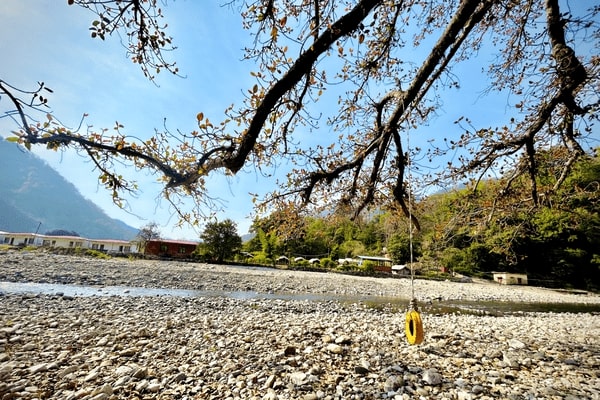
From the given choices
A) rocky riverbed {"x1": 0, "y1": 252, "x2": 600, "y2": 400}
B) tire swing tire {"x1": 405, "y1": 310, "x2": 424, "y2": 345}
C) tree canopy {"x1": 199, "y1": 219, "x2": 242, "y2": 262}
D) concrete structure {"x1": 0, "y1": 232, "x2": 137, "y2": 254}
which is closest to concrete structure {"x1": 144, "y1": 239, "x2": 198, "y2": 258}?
tree canopy {"x1": 199, "y1": 219, "x2": 242, "y2": 262}

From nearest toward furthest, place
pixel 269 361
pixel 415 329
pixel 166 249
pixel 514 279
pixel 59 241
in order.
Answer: pixel 415 329 → pixel 269 361 → pixel 514 279 → pixel 166 249 → pixel 59 241

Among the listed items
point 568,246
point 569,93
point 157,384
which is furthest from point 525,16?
point 568,246

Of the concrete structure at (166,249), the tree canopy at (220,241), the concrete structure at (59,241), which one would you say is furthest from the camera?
the concrete structure at (59,241)

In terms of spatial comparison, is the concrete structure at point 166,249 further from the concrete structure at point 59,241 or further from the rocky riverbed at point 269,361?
the rocky riverbed at point 269,361

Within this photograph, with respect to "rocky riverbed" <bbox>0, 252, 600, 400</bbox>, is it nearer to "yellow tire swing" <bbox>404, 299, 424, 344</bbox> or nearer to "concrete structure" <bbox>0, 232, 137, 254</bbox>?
"yellow tire swing" <bbox>404, 299, 424, 344</bbox>

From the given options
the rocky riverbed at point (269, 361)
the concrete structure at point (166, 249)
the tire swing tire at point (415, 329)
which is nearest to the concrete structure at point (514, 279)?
the rocky riverbed at point (269, 361)

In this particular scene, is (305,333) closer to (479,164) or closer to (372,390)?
(372,390)

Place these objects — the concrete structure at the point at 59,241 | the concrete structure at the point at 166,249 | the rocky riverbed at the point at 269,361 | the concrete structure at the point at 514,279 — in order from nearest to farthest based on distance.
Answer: the rocky riverbed at the point at 269,361 < the concrete structure at the point at 514,279 < the concrete structure at the point at 166,249 < the concrete structure at the point at 59,241

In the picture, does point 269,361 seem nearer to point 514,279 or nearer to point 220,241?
point 220,241

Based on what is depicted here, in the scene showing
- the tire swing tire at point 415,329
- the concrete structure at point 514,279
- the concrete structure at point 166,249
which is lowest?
the concrete structure at point 514,279

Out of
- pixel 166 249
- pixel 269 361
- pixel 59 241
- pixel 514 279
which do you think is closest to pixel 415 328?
pixel 269 361

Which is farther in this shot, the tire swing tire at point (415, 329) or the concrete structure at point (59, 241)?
the concrete structure at point (59, 241)

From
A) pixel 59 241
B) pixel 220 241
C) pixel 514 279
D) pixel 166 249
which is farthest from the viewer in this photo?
pixel 59 241

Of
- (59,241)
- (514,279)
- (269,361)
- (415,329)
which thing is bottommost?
(514,279)
